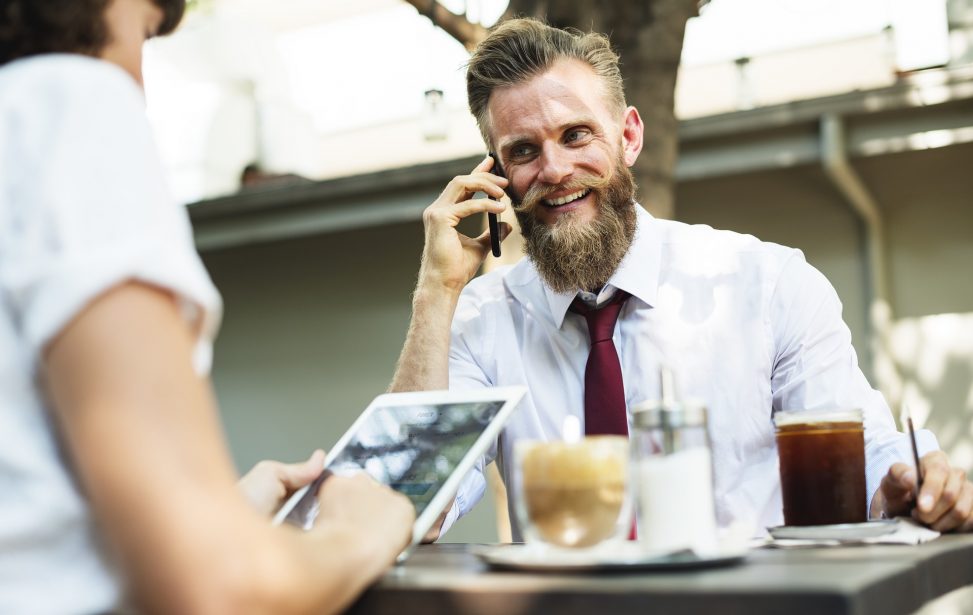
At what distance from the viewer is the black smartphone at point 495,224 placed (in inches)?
110

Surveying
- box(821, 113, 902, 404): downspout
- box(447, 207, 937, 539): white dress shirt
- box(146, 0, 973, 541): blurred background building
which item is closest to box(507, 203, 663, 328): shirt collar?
box(447, 207, 937, 539): white dress shirt

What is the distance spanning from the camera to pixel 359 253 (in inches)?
329

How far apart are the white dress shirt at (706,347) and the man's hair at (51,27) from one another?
1531mm

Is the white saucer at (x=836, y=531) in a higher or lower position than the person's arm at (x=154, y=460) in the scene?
lower

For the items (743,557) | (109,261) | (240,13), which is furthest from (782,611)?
(240,13)

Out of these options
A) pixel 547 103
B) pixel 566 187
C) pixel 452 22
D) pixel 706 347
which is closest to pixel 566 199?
pixel 566 187

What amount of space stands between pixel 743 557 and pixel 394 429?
24.0 inches

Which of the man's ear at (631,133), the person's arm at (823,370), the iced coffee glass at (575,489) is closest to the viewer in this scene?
the iced coffee glass at (575,489)

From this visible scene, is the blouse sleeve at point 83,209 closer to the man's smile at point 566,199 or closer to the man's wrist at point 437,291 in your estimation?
the man's wrist at point 437,291

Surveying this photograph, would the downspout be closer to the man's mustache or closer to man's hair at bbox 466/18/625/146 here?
man's hair at bbox 466/18/625/146

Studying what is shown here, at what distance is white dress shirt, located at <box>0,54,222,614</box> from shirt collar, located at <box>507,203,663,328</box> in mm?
1823

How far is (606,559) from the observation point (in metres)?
1.17

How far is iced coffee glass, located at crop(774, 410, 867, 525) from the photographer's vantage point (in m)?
1.69

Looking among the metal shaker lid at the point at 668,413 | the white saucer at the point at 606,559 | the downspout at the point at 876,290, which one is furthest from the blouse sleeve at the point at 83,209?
the downspout at the point at 876,290
